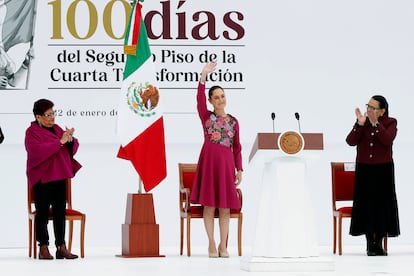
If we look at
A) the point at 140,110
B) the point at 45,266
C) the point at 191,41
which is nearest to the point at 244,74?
the point at 191,41

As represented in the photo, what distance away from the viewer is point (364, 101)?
9.29m

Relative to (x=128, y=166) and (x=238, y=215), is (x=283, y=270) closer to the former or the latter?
(x=238, y=215)

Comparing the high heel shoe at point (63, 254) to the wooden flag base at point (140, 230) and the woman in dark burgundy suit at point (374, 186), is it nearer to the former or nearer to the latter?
the wooden flag base at point (140, 230)

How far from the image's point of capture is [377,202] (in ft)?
25.3

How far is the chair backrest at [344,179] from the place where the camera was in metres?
8.18

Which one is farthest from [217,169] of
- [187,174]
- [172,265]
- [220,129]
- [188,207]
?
[172,265]

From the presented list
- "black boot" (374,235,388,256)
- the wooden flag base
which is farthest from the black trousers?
"black boot" (374,235,388,256)

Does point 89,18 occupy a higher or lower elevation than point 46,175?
higher

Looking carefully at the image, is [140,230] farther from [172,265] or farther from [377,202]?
[377,202]

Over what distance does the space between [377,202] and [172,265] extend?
194cm

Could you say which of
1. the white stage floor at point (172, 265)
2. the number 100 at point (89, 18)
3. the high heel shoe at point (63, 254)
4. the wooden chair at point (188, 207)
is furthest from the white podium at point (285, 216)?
the number 100 at point (89, 18)

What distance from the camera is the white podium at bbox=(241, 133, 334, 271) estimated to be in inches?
230

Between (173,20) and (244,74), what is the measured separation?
835mm

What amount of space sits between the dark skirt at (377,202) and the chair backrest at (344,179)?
18.6 inches
